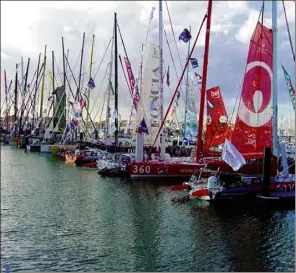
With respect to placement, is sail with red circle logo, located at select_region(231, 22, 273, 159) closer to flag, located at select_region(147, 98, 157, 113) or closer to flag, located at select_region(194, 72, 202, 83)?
flag, located at select_region(147, 98, 157, 113)

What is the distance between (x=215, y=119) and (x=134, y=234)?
19.1m

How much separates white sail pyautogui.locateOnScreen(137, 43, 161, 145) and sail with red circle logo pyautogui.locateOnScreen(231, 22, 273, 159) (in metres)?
13.7

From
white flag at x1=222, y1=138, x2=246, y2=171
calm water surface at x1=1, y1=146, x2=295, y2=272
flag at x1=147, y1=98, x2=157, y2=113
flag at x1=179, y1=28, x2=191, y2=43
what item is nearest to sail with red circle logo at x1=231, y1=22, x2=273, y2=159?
white flag at x1=222, y1=138, x2=246, y2=171

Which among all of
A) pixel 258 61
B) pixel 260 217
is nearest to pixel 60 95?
pixel 258 61

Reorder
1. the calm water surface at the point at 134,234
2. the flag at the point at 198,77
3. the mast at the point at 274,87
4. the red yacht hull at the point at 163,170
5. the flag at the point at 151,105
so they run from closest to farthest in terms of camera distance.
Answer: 1. the calm water surface at the point at 134,234
2. the mast at the point at 274,87
3. the red yacht hull at the point at 163,170
4. the flag at the point at 151,105
5. the flag at the point at 198,77

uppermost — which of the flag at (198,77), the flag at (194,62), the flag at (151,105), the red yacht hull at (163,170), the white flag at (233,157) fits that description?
the flag at (194,62)

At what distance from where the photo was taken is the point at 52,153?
7519 centimetres

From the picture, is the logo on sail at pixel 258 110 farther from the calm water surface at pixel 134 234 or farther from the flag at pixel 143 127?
the flag at pixel 143 127

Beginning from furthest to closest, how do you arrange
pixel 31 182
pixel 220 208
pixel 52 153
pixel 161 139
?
1. pixel 52 153
2. pixel 161 139
3. pixel 31 182
4. pixel 220 208

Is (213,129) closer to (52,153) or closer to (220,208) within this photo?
(220,208)

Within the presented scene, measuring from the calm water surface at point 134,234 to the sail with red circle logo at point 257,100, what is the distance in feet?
21.8

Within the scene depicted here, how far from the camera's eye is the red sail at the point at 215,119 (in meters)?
38.8

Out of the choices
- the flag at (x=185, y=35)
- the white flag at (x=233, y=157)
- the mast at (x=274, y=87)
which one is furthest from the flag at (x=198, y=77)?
the white flag at (x=233, y=157)

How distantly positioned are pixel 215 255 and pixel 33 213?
1356 centimetres
